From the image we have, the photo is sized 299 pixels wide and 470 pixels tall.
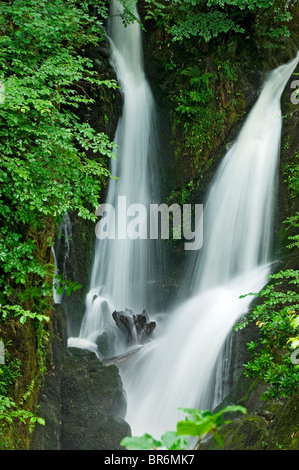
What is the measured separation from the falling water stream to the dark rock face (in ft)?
2.58

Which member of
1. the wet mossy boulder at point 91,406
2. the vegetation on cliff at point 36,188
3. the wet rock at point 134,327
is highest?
the vegetation on cliff at point 36,188

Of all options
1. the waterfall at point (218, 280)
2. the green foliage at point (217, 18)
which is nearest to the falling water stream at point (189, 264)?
the waterfall at point (218, 280)

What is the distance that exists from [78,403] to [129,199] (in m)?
5.87

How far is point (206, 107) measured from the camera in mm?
11516

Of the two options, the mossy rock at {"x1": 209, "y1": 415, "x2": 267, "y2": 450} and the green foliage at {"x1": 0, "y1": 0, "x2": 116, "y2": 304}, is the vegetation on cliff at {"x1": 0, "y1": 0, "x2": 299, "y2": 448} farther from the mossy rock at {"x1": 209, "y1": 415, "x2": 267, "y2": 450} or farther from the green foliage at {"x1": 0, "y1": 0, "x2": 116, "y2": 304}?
the mossy rock at {"x1": 209, "y1": 415, "x2": 267, "y2": 450}

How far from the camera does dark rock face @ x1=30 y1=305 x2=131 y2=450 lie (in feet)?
18.9

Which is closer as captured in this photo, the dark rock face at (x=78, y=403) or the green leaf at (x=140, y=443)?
the green leaf at (x=140, y=443)

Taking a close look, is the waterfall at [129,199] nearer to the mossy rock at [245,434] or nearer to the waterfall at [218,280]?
the waterfall at [218,280]

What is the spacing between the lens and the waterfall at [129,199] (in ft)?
34.3

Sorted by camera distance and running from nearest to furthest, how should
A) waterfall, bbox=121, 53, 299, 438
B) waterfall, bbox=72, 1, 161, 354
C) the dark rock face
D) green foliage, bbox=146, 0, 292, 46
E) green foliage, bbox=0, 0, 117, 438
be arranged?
green foliage, bbox=0, 0, 117, 438
the dark rock face
waterfall, bbox=121, 53, 299, 438
waterfall, bbox=72, 1, 161, 354
green foliage, bbox=146, 0, 292, 46

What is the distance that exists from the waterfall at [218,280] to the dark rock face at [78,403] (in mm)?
751

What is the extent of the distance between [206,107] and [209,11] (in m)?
2.55

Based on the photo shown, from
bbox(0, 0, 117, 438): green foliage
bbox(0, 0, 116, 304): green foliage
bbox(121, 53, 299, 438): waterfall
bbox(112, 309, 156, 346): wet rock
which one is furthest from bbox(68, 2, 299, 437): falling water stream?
bbox(0, 0, 116, 304): green foliage

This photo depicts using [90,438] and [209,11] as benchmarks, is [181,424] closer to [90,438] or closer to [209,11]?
[90,438]
